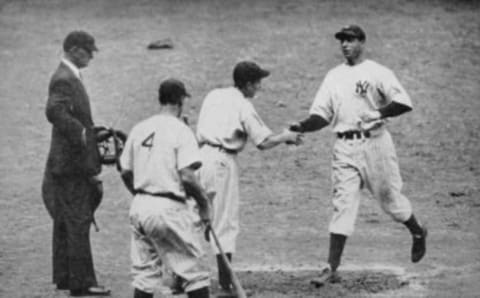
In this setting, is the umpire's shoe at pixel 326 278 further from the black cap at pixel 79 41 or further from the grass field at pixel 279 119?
the black cap at pixel 79 41

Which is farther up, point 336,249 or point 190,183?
point 190,183

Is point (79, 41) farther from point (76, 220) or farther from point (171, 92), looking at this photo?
point (171, 92)

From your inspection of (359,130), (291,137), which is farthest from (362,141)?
(291,137)

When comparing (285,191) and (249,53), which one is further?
(249,53)

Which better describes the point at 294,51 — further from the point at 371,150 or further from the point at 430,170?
the point at 371,150

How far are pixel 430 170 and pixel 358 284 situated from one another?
504 centimetres

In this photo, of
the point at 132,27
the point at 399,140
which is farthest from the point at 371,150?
the point at 132,27

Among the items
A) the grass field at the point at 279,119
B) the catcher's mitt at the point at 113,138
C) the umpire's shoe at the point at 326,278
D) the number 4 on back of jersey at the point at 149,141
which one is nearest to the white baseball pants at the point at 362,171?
the umpire's shoe at the point at 326,278

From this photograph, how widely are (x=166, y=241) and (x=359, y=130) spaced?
264 cm

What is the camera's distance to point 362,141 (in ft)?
31.0

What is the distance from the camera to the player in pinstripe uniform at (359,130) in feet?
30.7

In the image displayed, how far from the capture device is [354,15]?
20359mm

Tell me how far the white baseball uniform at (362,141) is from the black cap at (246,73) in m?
0.73

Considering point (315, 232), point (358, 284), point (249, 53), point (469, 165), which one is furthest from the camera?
point (249, 53)
